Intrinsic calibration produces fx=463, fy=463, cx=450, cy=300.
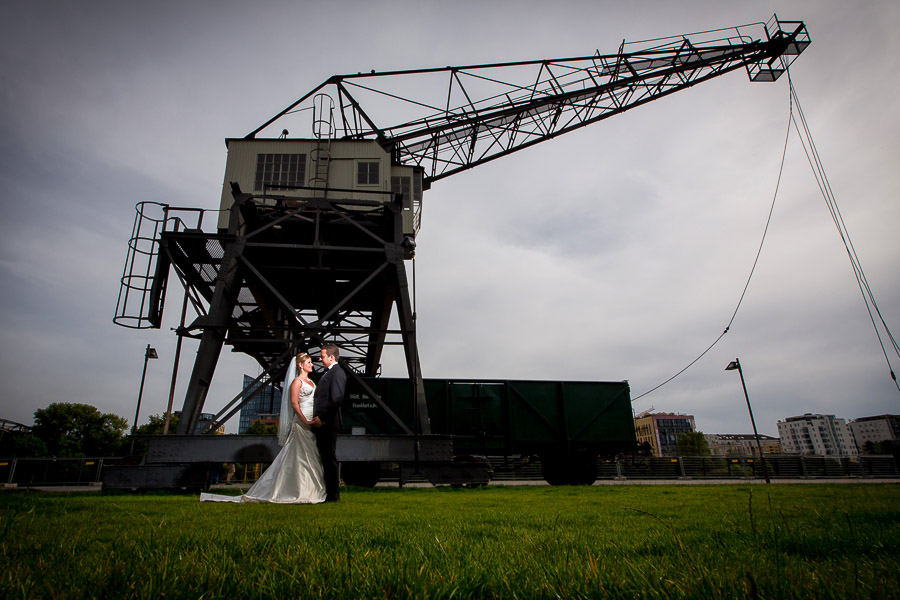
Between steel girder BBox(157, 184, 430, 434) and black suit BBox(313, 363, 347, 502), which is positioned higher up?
steel girder BBox(157, 184, 430, 434)

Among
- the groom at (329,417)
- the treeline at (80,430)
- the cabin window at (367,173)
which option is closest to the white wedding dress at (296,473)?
the groom at (329,417)

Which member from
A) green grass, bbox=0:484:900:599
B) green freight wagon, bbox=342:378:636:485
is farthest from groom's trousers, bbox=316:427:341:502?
green freight wagon, bbox=342:378:636:485

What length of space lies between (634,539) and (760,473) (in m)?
29.9

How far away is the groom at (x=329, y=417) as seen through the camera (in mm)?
6527

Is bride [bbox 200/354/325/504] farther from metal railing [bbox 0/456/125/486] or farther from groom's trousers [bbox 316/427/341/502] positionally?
metal railing [bbox 0/456/125/486]

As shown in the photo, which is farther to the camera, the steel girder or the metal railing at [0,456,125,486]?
the metal railing at [0,456,125,486]

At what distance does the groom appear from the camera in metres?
6.53

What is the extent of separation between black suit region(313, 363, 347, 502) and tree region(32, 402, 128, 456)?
185 ft

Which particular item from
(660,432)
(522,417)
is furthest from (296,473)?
(660,432)

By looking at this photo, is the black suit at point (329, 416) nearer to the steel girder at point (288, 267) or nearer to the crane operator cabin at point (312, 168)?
the steel girder at point (288, 267)

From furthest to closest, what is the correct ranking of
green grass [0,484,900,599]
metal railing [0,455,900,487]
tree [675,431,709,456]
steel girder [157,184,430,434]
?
tree [675,431,709,456] < metal railing [0,455,900,487] < steel girder [157,184,430,434] < green grass [0,484,900,599]

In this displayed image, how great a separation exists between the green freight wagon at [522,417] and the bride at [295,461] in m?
7.31

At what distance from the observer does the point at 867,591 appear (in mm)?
1393

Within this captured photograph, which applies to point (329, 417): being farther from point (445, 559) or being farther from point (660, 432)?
point (660, 432)
